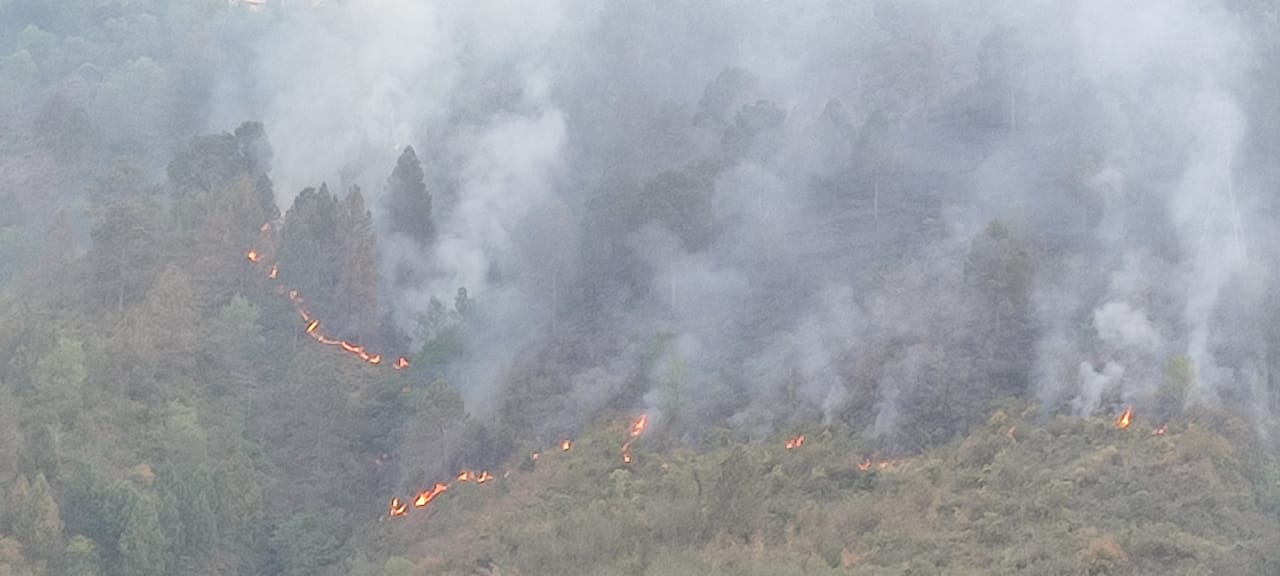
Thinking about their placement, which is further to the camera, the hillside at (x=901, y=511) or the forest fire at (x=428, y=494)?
the forest fire at (x=428, y=494)

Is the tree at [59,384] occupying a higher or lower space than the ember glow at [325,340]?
lower

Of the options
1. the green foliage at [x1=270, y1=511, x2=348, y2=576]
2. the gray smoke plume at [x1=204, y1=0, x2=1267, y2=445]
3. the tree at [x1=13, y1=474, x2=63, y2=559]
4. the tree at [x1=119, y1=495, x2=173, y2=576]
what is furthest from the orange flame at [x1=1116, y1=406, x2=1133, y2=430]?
the tree at [x1=13, y1=474, x2=63, y2=559]

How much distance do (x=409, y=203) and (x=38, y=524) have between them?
27496mm

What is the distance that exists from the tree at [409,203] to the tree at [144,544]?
79.4 ft

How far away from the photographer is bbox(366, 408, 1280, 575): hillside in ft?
135

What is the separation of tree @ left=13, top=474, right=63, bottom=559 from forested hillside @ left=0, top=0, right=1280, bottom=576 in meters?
0.10

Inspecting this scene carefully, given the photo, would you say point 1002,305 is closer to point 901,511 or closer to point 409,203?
point 901,511

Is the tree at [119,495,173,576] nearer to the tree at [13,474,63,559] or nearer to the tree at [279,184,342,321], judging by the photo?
the tree at [13,474,63,559]

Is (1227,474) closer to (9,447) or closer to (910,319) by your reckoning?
(910,319)

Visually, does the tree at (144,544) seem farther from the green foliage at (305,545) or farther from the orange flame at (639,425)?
the orange flame at (639,425)

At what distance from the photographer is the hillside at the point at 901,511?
41.1 m

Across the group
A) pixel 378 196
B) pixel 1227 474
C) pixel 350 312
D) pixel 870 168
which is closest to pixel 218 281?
pixel 350 312

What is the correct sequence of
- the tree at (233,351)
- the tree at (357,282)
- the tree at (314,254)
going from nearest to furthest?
the tree at (233,351)
the tree at (314,254)
the tree at (357,282)

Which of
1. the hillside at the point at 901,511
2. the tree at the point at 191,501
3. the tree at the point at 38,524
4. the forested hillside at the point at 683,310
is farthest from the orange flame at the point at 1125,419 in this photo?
the tree at the point at 38,524
